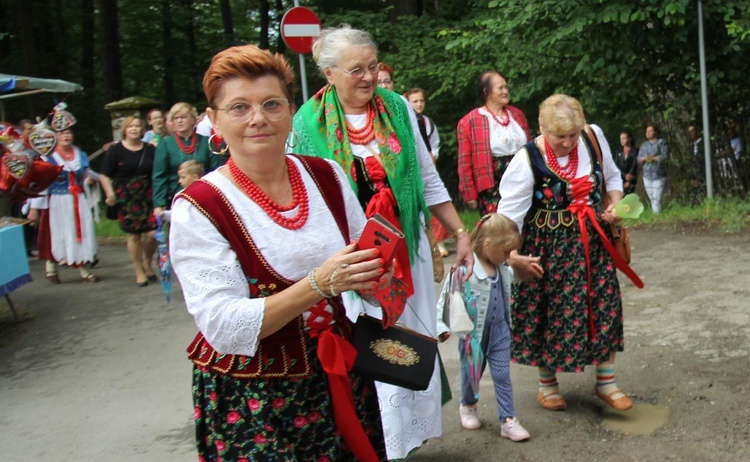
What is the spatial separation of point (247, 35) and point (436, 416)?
28.6 m

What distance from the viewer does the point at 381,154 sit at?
399 centimetres

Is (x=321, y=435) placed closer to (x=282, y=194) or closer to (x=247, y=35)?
(x=282, y=194)

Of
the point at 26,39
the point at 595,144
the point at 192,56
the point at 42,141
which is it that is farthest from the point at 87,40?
the point at 595,144

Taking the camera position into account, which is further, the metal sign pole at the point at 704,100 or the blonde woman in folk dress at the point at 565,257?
the metal sign pole at the point at 704,100

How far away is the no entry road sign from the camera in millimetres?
11062

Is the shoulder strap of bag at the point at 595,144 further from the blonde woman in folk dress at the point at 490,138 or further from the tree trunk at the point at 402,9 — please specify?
the tree trunk at the point at 402,9

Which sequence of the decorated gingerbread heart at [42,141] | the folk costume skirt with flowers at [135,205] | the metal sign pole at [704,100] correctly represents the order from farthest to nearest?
the metal sign pole at [704,100] < the folk costume skirt with flowers at [135,205] < the decorated gingerbread heart at [42,141]

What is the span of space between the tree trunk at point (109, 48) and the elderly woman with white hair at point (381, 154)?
68.8 feet

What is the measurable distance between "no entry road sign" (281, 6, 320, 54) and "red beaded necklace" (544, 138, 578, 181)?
650cm

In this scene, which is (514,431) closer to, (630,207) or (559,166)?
(630,207)

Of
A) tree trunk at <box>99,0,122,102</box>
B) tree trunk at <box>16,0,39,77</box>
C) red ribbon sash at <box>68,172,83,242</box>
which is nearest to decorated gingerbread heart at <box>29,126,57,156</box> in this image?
red ribbon sash at <box>68,172,83,242</box>

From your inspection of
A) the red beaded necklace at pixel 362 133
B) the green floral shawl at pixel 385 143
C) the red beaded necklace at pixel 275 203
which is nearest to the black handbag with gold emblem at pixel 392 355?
the red beaded necklace at pixel 275 203

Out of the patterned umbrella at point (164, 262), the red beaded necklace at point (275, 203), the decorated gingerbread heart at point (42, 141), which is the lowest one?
the patterned umbrella at point (164, 262)

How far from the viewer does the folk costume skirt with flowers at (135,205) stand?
9789mm
